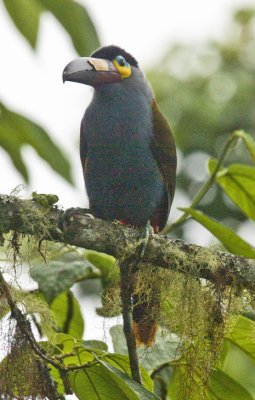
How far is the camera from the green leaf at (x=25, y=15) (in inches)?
76.0

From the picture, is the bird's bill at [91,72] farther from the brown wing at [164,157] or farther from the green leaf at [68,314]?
the green leaf at [68,314]

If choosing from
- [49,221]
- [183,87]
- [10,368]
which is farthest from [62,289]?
[183,87]

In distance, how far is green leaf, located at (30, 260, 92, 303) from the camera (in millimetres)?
2262

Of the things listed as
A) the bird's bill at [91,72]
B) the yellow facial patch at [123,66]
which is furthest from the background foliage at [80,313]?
the yellow facial patch at [123,66]

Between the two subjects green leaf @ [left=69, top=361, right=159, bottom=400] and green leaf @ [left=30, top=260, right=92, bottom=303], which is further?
green leaf @ [left=30, top=260, right=92, bottom=303]

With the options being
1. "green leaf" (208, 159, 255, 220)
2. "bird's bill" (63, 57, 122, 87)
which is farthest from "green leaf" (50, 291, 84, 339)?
"bird's bill" (63, 57, 122, 87)

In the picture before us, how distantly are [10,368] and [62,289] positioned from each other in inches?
12.5

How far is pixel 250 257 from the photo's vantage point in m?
2.48

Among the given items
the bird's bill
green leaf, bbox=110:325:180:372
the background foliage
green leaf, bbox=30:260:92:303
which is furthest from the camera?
the bird's bill

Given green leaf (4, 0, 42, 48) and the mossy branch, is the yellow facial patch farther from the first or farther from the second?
green leaf (4, 0, 42, 48)

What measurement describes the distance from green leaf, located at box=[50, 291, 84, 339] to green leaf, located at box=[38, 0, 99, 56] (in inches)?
32.5

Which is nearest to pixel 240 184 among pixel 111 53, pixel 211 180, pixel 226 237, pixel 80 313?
pixel 211 180

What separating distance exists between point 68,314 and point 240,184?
64 cm

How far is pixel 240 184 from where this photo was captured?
2.68 meters
